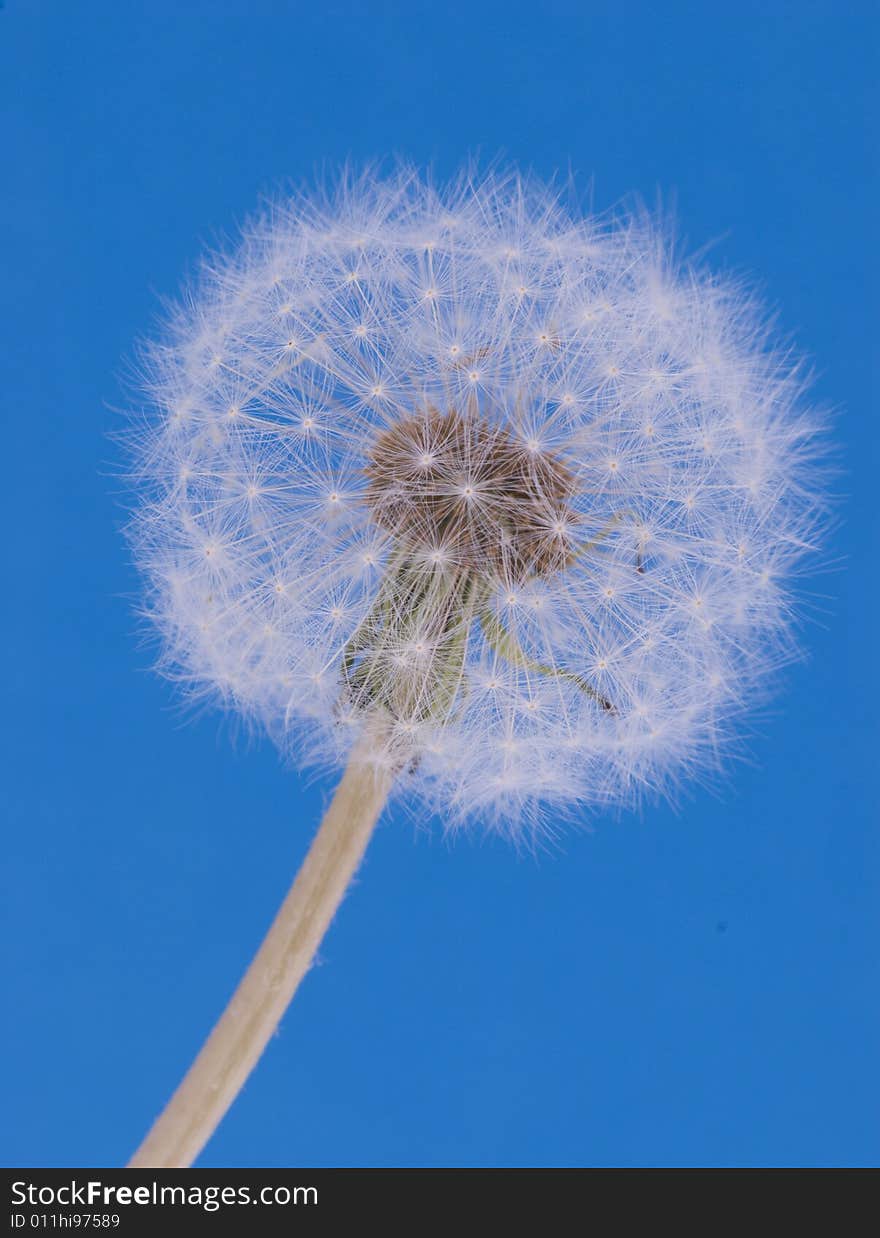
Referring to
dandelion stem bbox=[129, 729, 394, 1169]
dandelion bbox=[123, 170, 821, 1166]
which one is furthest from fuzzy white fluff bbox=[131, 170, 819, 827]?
dandelion stem bbox=[129, 729, 394, 1169]

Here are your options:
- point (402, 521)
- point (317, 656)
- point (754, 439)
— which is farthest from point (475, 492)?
point (754, 439)

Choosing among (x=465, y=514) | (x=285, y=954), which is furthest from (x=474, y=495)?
(x=285, y=954)

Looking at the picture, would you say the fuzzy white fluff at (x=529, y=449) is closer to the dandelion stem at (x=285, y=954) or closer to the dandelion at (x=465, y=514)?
the dandelion at (x=465, y=514)

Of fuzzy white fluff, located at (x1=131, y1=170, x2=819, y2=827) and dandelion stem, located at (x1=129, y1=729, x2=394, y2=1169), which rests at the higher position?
fuzzy white fluff, located at (x1=131, y1=170, x2=819, y2=827)

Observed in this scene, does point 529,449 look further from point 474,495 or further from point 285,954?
point 285,954

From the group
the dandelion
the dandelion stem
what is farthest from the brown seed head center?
the dandelion stem

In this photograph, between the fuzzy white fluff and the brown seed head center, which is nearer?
the brown seed head center

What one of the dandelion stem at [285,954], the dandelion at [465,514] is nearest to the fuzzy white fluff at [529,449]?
the dandelion at [465,514]

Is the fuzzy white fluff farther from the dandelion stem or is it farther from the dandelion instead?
the dandelion stem
